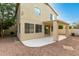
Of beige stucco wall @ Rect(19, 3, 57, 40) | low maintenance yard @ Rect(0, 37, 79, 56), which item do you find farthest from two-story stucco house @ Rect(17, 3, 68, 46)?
low maintenance yard @ Rect(0, 37, 79, 56)

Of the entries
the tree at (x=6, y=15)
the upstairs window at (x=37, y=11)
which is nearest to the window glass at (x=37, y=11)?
the upstairs window at (x=37, y=11)

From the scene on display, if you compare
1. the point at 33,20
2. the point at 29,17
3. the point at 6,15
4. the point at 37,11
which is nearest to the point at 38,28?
the point at 33,20

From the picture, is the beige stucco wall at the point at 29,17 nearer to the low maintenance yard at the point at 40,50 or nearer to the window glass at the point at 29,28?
→ the window glass at the point at 29,28

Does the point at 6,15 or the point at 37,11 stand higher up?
the point at 37,11

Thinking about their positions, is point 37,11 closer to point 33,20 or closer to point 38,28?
point 33,20

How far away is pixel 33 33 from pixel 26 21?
5.35 feet

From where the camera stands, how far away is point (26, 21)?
12375 mm

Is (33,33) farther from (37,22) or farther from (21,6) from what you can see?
(21,6)

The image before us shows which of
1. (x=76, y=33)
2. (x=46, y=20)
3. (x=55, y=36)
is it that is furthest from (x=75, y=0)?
(x=76, y=33)

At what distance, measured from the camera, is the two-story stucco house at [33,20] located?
11.9 metres

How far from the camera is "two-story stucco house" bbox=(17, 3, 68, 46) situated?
11930mm

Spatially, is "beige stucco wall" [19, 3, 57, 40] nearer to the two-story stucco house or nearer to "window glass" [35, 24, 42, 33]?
the two-story stucco house

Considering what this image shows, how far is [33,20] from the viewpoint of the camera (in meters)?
13.4

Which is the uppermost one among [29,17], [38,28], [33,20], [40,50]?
[29,17]
